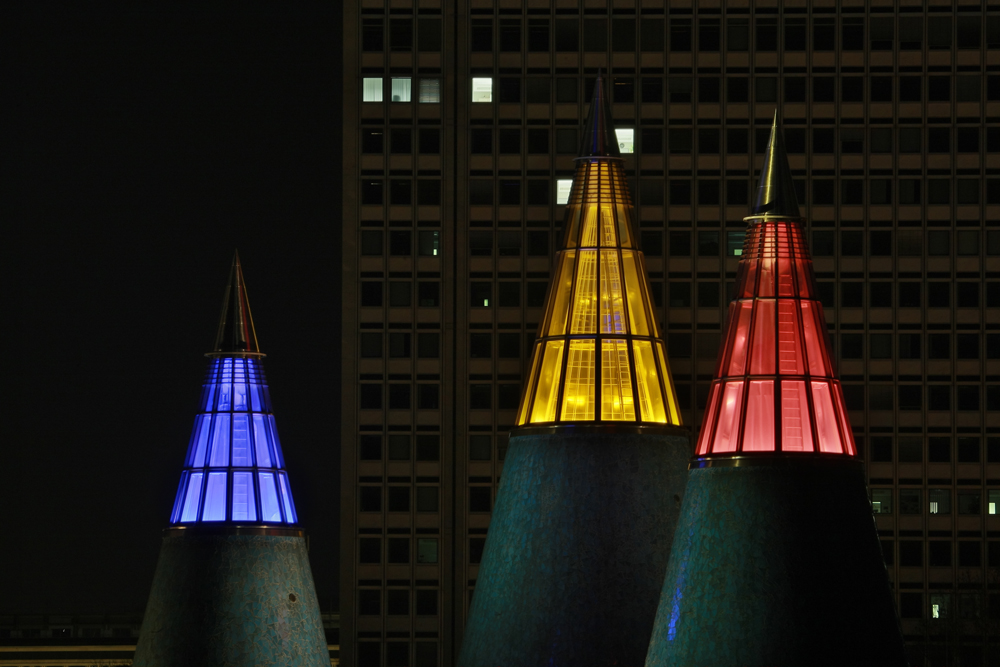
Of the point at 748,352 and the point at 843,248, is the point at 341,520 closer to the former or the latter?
the point at 843,248

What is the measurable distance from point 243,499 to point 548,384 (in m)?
10.1

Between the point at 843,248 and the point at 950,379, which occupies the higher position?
the point at 843,248

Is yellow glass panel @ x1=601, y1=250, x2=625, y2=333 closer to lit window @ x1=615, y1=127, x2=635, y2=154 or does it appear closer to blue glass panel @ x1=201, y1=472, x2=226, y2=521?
blue glass panel @ x1=201, y1=472, x2=226, y2=521

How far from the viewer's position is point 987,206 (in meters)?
104

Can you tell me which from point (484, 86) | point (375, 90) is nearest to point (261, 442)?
point (375, 90)

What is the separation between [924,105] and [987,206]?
20.0 feet

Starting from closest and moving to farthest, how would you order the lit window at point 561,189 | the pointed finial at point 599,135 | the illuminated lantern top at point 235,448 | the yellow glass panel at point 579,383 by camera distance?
1. the yellow glass panel at point 579,383
2. the pointed finial at point 599,135
3. the illuminated lantern top at point 235,448
4. the lit window at point 561,189

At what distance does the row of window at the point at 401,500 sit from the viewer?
4080 inches

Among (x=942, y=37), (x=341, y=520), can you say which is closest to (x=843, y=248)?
(x=942, y=37)

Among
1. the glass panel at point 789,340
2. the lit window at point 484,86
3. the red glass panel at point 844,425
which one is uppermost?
the lit window at point 484,86

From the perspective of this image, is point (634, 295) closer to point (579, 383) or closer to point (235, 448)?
point (579, 383)

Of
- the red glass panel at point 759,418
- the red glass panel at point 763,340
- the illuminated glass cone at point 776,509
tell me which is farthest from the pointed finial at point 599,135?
the red glass panel at point 759,418

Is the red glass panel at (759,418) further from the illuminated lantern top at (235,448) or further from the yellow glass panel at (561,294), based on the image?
the illuminated lantern top at (235,448)

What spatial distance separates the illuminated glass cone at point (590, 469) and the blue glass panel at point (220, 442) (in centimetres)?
942
